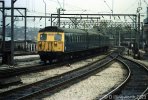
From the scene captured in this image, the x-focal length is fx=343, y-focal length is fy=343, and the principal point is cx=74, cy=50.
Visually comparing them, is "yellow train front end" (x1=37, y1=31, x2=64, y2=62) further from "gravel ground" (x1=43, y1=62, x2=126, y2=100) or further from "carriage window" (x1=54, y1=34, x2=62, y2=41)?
"gravel ground" (x1=43, y1=62, x2=126, y2=100)

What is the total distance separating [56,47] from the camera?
27891mm

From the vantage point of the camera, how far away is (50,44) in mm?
28094

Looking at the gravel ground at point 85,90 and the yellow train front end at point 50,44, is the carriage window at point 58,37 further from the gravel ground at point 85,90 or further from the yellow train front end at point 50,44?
the gravel ground at point 85,90

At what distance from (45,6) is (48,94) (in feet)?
142

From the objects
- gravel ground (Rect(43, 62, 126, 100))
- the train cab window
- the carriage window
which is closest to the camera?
gravel ground (Rect(43, 62, 126, 100))

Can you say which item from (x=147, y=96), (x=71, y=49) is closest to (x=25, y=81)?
(x=147, y=96)

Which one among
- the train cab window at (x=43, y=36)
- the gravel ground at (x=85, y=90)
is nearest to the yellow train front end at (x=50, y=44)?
the train cab window at (x=43, y=36)

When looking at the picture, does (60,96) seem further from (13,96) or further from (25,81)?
(25,81)

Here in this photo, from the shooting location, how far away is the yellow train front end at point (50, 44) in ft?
91.1

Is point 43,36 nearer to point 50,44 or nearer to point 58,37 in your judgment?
point 50,44

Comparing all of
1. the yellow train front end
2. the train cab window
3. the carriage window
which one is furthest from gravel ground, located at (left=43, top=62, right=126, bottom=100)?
the train cab window

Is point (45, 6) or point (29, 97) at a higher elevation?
point (45, 6)

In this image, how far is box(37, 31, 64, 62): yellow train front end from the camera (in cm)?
2777

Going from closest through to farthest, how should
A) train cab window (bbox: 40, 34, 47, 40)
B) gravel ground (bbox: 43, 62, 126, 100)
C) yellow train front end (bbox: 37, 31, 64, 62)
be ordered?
gravel ground (bbox: 43, 62, 126, 100) < yellow train front end (bbox: 37, 31, 64, 62) < train cab window (bbox: 40, 34, 47, 40)
